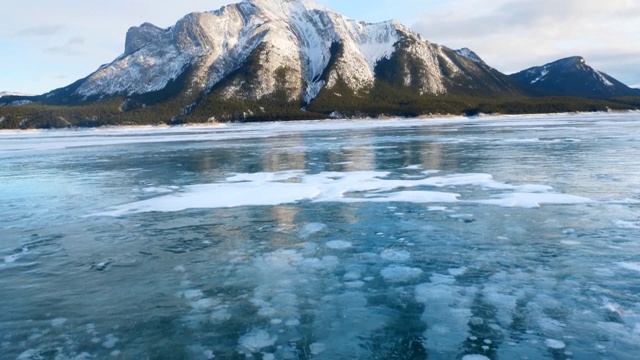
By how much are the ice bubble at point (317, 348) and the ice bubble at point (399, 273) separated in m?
2.87

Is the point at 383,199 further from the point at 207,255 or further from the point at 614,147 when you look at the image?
the point at 614,147

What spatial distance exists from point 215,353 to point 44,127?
180738 mm

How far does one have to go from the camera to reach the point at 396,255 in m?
10.8

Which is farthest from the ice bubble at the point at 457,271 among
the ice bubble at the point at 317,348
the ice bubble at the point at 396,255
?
the ice bubble at the point at 317,348

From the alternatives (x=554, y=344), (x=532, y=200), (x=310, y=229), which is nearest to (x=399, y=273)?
(x=554, y=344)

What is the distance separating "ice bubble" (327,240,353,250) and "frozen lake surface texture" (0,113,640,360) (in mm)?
72

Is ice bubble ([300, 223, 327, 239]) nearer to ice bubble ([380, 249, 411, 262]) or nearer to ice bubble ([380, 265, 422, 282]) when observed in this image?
ice bubble ([380, 249, 411, 262])

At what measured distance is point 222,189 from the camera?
2016 centimetres

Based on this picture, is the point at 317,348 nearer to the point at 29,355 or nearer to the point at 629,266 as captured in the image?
the point at 29,355

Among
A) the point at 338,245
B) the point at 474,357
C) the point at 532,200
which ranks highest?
the point at 532,200

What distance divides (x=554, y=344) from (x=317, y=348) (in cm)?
329

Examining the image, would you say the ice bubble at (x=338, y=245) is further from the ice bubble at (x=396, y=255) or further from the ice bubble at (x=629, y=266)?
the ice bubble at (x=629, y=266)

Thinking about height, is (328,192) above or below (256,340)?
above

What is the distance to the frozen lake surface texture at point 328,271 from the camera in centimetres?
690
